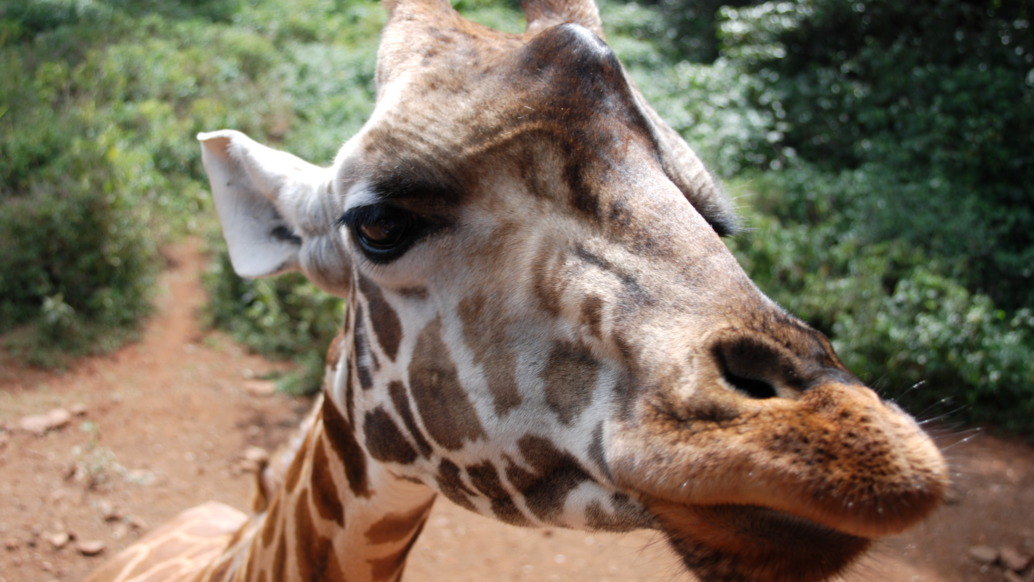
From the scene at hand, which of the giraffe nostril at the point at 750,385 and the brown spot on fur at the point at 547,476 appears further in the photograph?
the brown spot on fur at the point at 547,476

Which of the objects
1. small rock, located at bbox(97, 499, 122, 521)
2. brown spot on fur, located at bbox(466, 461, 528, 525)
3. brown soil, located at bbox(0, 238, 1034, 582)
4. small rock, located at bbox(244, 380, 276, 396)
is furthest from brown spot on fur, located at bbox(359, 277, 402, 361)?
small rock, located at bbox(244, 380, 276, 396)

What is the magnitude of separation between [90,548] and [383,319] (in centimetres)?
333

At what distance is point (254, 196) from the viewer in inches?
88.0

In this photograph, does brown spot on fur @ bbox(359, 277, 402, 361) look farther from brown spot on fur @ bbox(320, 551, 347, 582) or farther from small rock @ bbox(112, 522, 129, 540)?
small rock @ bbox(112, 522, 129, 540)

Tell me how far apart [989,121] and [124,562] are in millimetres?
8607

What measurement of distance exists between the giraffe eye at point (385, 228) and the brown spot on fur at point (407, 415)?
1.02 ft

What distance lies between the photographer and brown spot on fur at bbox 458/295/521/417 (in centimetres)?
154

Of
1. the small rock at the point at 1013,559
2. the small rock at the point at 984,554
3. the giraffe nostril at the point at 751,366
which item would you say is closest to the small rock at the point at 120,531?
the giraffe nostril at the point at 751,366

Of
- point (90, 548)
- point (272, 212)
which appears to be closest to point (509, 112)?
point (272, 212)

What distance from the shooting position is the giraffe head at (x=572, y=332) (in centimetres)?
111

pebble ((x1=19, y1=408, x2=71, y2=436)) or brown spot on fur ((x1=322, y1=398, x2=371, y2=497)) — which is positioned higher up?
brown spot on fur ((x1=322, y1=398, x2=371, y2=497))

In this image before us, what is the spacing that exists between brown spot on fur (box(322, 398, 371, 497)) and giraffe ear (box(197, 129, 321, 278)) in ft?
1.42

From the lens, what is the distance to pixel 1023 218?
7.14 meters

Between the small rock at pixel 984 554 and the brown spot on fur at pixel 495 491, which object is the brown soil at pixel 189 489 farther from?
the brown spot on fur at pixel 495 491
